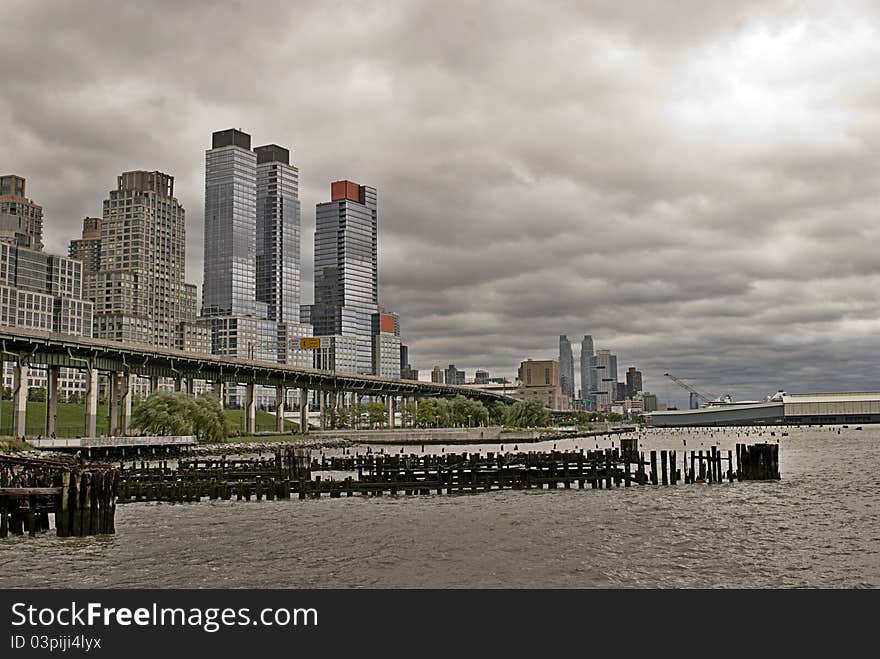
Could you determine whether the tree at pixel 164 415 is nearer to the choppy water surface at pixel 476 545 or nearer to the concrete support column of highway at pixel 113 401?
the concrete support column of highway at pixel 113 401

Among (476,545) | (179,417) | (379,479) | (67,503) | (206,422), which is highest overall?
(179,417)

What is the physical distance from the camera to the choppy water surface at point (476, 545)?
3048cm

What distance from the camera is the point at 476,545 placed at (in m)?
38.1

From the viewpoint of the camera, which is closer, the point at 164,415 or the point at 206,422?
the point at 164,415

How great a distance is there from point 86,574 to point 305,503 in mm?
26361

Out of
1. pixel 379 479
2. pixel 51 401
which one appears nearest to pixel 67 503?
pixel 379 479

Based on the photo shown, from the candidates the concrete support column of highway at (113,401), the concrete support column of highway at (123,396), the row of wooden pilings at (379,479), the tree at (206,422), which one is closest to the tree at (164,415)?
the tree at (206,422)

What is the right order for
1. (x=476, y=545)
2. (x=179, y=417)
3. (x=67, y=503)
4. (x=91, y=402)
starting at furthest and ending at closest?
(x=91, y=402) → (x=179, y=417) → (x=67, y=503) → (x=476, y=545)

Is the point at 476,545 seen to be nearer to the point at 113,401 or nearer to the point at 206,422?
the point at 206,422

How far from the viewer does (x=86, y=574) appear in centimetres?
3117

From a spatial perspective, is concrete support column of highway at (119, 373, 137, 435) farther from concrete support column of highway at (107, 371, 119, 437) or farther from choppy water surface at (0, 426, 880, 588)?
choppy water surface at (0, 426, 880, 588)
